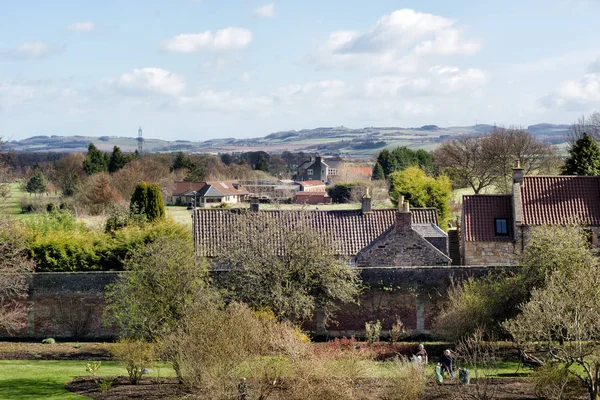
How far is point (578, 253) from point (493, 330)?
3507 mm

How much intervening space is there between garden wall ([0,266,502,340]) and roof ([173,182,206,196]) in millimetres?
63925

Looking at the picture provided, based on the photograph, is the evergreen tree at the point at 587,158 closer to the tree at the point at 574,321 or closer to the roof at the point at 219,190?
the tree at the point at 574,321

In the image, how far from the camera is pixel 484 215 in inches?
1420

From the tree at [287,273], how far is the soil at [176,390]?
232 inches

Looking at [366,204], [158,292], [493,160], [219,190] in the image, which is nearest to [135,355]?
[158,292]

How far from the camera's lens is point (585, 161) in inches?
1817

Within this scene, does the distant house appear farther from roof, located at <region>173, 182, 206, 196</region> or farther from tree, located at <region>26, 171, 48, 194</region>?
tree, located at <region>26, 171, 48, 194</region>

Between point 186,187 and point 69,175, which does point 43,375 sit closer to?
point 69,175

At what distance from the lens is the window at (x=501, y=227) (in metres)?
35.5

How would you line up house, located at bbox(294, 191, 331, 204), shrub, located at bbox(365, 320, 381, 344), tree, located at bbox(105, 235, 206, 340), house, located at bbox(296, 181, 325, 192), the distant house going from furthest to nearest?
house, located at bbox(296, 181, 325, 192) < house, located at bbox(294, 191, 331, 204) < the distant house < shrub, located at bbox(365, 320, 381, 344) < tree, located at bbox(105, 235, 206, 340)

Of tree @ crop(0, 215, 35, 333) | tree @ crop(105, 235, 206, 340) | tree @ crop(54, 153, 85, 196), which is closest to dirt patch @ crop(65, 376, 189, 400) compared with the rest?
tree @ crop(105, 235, 206, 340)

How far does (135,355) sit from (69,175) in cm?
7410

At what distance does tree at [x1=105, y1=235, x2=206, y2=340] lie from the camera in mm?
23766

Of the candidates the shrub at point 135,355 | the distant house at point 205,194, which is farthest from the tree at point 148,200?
the distant house at point 205,194
